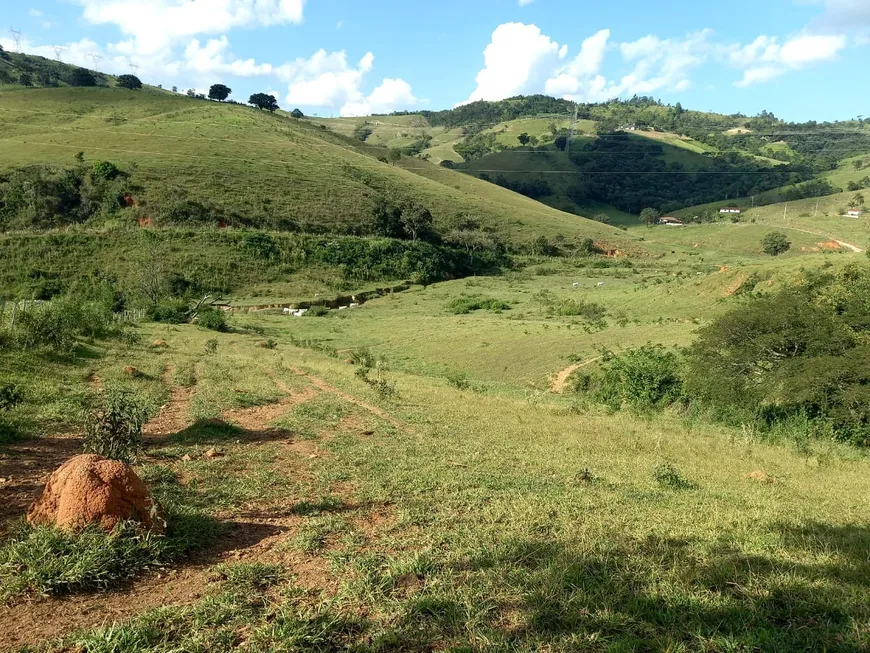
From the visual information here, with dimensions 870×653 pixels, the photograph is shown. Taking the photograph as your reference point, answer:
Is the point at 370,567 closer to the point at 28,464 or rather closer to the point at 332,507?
the point at 332,507

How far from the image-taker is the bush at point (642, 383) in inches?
826

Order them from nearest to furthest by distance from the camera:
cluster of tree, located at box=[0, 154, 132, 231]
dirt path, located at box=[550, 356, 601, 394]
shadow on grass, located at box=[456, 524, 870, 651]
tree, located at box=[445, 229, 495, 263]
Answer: shadow on grass, located at box=[456, 524, 870, 651] → dirt path, located at box=[550, 356, 601, 394] → cluster of tree, located at box=[0, 154, 132, 231] → tree, located at box=[445, 229, 495, 263]

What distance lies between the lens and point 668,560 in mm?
5293

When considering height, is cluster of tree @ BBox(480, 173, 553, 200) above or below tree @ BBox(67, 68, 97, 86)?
below

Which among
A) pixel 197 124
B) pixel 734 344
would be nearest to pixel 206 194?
pixel 197 124

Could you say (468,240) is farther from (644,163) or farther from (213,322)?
(644,163)

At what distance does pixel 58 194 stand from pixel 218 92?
286 ft

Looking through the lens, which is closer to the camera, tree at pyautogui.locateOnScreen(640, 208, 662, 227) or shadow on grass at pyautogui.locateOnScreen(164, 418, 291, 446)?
shadow on grass at pyautogui.locateOnScreen(164, 418, 291, 446)

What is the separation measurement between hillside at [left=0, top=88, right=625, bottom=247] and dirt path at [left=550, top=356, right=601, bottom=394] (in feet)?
144

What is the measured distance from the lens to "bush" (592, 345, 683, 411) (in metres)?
21.0

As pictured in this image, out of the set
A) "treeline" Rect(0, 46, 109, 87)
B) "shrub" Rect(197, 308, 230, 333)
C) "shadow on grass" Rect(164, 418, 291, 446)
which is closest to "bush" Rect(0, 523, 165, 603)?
"shadow on grass" Rect(164, 418, 291, 446)

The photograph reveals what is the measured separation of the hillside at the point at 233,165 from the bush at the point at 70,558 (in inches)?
2198

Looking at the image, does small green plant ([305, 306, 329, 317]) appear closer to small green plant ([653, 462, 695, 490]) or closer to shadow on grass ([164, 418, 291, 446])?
shadow on grass ([164, 418, 291, 446])

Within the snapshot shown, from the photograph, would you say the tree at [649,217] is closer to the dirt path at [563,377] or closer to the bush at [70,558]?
the dirt path at [563,377]
